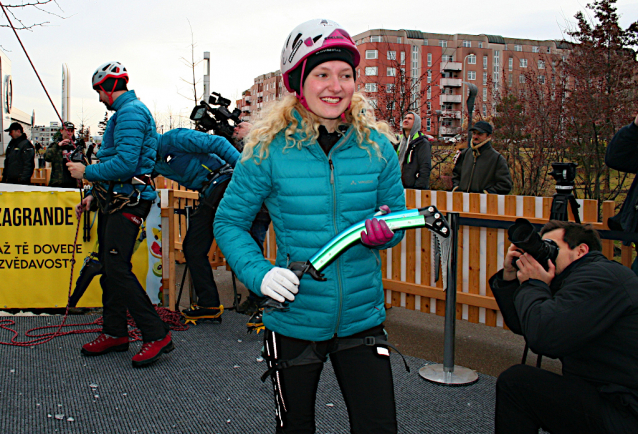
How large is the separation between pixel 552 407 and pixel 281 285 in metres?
1.49

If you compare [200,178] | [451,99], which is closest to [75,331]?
[200,178]

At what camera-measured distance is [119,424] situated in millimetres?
3566

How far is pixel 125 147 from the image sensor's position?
443cm

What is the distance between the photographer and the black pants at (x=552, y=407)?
2379 mm

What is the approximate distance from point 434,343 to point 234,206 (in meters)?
3.57

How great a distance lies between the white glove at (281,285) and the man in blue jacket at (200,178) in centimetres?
354

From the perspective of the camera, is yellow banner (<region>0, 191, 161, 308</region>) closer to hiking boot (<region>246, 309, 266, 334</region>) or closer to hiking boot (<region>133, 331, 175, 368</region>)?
hiking boot (<region>246, 309, 266, 334</region>)

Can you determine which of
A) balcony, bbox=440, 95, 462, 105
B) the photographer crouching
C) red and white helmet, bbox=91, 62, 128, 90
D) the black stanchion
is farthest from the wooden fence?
balcony, bbox=440, 95, 462, 105

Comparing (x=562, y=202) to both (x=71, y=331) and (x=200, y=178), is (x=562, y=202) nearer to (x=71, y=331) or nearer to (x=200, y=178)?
(x=200, y=178)

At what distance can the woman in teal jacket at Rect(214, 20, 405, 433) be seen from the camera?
7.27 feet

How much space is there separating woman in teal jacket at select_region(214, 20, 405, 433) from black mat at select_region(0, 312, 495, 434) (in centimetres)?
144

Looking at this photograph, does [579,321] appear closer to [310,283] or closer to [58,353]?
[310,283]

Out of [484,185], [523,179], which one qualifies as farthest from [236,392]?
[523,179]

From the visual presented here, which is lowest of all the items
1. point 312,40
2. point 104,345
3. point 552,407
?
point 104,345
